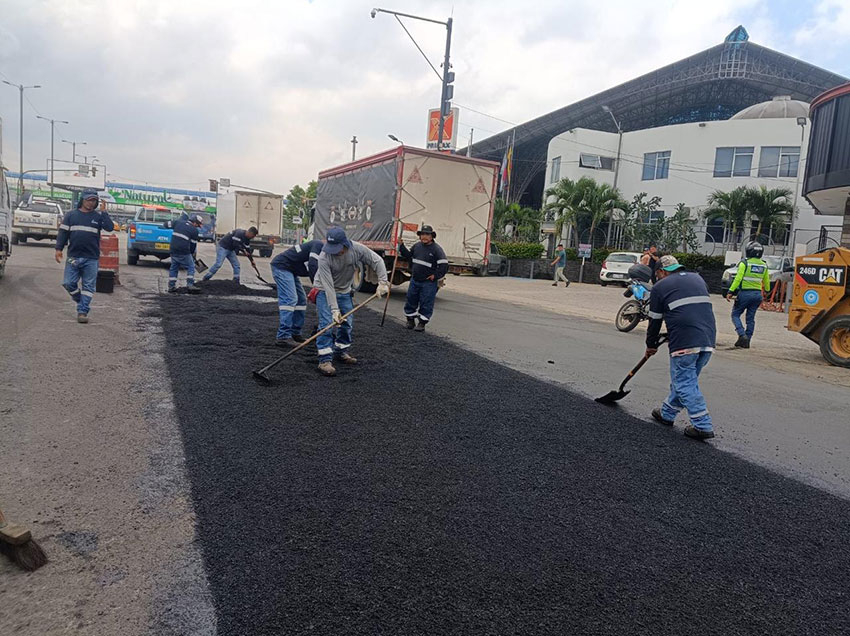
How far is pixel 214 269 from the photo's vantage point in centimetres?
1417

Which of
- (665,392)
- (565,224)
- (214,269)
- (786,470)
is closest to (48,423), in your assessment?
(786,470)

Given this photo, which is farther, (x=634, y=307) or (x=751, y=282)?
(x=634, y=307)

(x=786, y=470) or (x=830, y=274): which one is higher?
(x=830, y=274)

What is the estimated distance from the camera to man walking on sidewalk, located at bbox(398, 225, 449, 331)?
10.8 metres

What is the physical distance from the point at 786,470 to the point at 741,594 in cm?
218

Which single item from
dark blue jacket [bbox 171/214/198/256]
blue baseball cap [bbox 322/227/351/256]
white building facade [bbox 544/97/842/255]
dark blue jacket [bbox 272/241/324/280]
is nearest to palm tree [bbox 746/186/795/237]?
white building facade [bbox 544/97/842/255]

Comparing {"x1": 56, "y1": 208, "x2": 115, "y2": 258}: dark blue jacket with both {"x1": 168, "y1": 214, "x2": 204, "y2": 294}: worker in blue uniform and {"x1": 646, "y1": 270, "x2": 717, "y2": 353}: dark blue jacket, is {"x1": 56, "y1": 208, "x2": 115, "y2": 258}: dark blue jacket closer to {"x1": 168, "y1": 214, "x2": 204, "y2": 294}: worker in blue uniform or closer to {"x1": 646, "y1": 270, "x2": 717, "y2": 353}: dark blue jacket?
{"x1": 168, "y1": 214, "x2": 204, "y2": 294}: worker in blue uniform

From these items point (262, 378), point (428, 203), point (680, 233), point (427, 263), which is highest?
point (680, 233)

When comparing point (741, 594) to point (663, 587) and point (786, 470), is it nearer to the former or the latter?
point (663, 587)

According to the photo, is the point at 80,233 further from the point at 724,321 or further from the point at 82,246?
the point at 724,321

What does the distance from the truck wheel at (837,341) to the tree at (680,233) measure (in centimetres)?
2427

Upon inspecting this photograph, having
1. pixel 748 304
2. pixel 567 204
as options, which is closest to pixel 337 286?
pixel 748 304

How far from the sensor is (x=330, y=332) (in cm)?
712

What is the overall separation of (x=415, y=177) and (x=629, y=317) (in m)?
5.68
